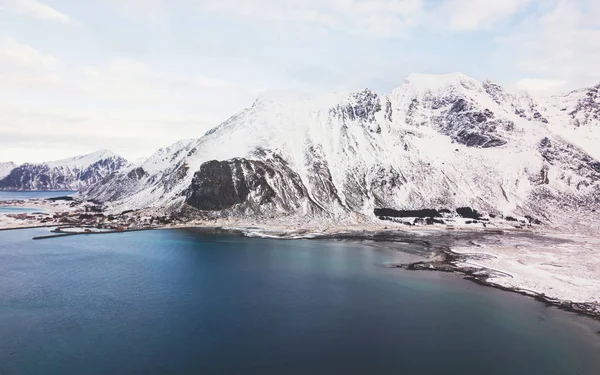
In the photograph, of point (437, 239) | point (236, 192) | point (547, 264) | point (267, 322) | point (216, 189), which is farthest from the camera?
point (236, 192)

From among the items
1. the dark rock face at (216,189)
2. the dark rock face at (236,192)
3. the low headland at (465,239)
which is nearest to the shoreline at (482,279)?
the low headland at (465,239)

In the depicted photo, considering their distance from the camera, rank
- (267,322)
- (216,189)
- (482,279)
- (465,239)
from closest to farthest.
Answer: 1. (267,322)
2. (482,279)
3. (465,239)
4. (216,189)

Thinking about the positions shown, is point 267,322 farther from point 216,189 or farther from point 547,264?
point 216,189

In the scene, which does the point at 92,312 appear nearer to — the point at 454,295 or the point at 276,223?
the point at 454,295

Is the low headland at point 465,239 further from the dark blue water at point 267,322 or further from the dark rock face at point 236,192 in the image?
the dark rock face at point 236,192

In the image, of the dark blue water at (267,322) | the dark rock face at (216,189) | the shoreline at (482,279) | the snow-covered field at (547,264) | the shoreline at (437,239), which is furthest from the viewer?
the dark rock face at (216,189)

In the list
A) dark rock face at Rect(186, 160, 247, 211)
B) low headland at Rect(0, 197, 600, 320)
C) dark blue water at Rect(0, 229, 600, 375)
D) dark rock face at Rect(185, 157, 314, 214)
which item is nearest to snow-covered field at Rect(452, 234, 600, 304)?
low headland at Rect(0, 197, 600, 320)

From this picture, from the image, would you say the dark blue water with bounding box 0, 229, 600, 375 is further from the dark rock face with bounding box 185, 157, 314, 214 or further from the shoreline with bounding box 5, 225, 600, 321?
the dark rock face with bounding box 185, 157, 314, 214

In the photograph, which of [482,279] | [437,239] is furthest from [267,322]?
[437,239]

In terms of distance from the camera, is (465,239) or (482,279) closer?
(482,279)

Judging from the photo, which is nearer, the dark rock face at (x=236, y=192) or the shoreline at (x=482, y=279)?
the shoreline at (x=482, y=279)
